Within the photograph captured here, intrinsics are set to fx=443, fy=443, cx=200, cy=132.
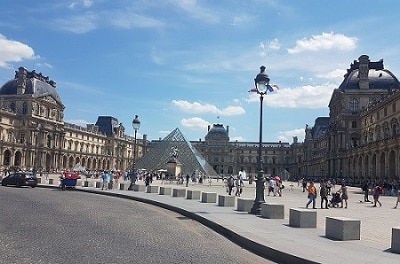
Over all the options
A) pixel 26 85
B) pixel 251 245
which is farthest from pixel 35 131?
pixel 251 245

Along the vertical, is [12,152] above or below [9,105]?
below

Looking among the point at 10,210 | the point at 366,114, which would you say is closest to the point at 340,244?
the point at 10,210

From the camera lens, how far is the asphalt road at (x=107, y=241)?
8.29 metres

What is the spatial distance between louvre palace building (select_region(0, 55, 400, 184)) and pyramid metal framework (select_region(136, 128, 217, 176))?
0.15 metres

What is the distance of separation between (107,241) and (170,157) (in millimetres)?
58672

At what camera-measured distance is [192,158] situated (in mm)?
67562

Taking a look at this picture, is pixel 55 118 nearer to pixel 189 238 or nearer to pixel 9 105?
pixel 9 105

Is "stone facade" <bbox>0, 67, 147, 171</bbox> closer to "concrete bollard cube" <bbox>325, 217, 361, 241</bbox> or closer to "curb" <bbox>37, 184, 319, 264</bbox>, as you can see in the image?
"curb" <bbox>37, 184, 319, 264</bbox>

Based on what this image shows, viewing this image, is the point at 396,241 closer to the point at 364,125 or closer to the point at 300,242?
the point at 300,242

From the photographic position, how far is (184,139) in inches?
2800

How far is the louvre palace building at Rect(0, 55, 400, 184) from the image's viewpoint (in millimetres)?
62719

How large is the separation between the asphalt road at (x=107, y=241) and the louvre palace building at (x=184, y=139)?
44.1m

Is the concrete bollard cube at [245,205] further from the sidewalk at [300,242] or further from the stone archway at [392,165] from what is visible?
the stone archway at [392,165]

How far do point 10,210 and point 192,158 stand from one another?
171 feet
